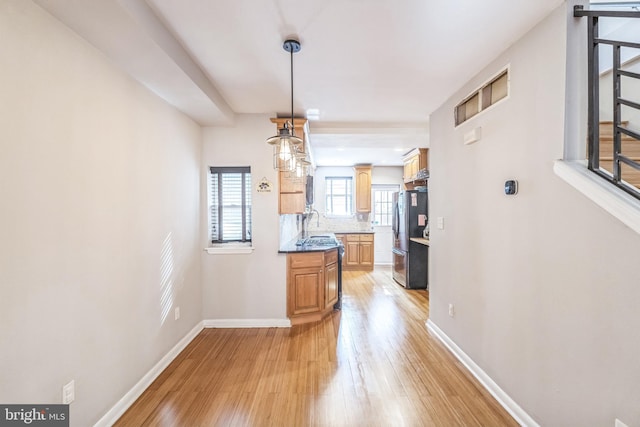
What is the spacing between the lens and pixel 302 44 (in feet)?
6.78

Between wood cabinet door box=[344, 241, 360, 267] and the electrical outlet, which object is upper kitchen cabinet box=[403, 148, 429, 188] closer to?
wood cabinet door box=[344, 241, 360, 267]

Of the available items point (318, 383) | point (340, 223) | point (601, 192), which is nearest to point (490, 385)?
point (318, 383)

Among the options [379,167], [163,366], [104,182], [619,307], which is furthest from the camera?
[379,167]

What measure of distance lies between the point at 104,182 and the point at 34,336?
0.94m

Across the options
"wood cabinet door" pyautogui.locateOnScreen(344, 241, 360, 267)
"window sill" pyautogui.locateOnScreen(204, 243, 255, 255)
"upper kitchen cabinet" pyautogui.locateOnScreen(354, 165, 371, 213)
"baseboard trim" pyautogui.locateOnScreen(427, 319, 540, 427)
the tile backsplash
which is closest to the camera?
"baseboard trim" pyautogui.locateOnScreen(427, 319, 540, 427)

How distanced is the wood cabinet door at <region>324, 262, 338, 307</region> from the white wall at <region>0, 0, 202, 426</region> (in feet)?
6.18

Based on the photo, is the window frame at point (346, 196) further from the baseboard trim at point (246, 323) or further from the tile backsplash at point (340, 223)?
the baseboard trim at point (246, 323)

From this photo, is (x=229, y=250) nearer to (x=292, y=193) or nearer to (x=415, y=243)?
(x=292, y=193)

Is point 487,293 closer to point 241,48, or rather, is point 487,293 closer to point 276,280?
point 276,280

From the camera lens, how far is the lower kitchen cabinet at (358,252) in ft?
22.7

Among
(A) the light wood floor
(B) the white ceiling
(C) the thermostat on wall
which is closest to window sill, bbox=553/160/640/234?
(C) the thermostat on wall

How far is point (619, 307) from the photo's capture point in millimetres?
1307

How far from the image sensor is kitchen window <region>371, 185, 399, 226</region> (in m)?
7.52

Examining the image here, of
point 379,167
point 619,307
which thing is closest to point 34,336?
point 619,307
